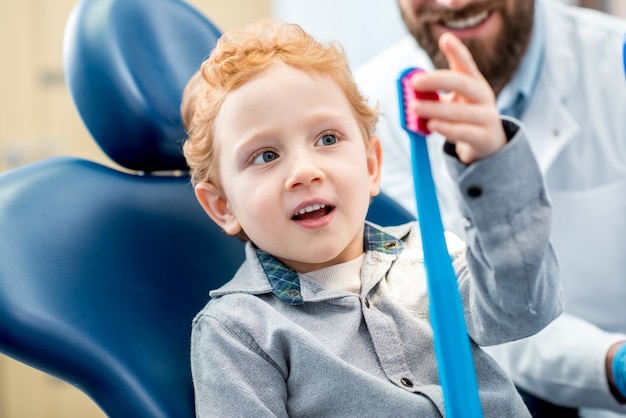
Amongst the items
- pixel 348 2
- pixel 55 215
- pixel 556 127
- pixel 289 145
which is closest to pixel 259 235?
pixel 289 145

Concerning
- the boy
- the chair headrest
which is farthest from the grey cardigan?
the chair headrest

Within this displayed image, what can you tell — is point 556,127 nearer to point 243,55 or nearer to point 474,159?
point 243,55

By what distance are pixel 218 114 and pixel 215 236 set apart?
0.17m

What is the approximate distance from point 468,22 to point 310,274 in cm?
68

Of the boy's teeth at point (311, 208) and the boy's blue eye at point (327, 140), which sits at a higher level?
the boy's blue eye at point (327, 140)

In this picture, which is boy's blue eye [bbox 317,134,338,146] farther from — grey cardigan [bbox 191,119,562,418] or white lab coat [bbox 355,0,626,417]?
white lab coat [bbox 355,0,626,417]

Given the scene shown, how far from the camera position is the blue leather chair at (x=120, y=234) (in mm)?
690

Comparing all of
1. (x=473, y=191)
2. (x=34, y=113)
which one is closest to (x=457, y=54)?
(x=473, y=191)

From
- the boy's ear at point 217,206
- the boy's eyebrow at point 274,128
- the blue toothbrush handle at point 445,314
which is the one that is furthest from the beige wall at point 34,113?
the blue toothbrush handle at point 445,314

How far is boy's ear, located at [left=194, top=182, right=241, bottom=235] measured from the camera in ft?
2.65

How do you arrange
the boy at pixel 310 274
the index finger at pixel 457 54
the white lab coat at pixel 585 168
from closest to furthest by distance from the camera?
the index finger at pixel 457 54 < the boy at pixel 310 274 < the white lab coat at pixel 585 168

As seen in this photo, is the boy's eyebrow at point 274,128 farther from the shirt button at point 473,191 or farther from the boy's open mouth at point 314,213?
the shirt button at point 473,191

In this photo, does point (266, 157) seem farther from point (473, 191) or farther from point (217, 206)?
point (473, 191)

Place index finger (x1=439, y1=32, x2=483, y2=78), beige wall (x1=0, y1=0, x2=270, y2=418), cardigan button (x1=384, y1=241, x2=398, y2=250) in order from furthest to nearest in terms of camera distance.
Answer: beige wall (x1=0, y1=0, x2=270, y2=418) → cardigan button (x1=384, y1=241, x2=398, y2=250) → index finger (x1=439, y1=32, x2=483, y2=78)
